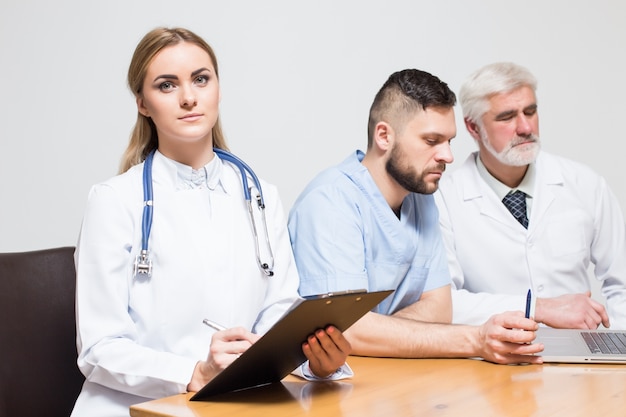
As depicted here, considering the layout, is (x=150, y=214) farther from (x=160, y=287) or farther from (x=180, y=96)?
(x=180, y=96)

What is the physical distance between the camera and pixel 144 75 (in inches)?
73.4

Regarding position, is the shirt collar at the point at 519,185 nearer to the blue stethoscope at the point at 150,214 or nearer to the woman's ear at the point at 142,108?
the blue stethoscope at the point at 150,214

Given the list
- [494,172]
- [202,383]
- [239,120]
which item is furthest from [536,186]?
[202,383]

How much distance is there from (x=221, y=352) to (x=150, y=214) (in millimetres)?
358

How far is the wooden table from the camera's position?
1.44 meters

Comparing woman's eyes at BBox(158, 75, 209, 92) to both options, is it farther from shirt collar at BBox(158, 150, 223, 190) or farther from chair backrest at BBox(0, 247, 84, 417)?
chair backrest at BBox(0, 247, 84, 417)

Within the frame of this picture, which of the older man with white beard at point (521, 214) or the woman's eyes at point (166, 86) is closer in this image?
the woman's eyes at point (166, 86)

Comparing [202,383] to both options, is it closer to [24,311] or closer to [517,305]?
[24,311]

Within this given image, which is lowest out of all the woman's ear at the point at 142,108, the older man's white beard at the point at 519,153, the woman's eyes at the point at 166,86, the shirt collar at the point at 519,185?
the shirt collar at the point at 519,185

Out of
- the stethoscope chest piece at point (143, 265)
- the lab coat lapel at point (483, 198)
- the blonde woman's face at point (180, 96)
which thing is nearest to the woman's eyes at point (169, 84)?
the blonde woman's face at point (180, 96)

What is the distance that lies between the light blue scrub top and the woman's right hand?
1.69 feet

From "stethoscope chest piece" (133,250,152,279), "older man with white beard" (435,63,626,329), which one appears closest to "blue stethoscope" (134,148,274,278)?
"stethoscope chest piece" (133,250,152,279)

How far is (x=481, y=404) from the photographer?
4.87 ft

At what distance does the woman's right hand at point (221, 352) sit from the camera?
1.56 metres
